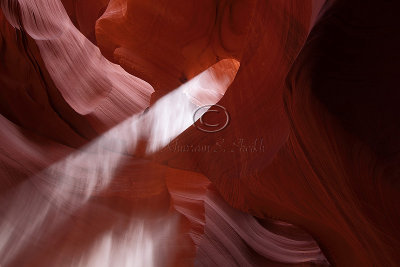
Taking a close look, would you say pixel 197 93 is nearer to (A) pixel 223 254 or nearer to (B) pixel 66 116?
(B) pixel 66 116

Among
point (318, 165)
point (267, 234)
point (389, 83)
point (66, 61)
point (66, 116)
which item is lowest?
point (267, 234)

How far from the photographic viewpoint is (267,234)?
1.66 meters

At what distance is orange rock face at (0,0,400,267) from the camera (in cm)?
97

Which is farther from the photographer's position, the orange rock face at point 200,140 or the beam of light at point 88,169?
the beam of light at point 88,169

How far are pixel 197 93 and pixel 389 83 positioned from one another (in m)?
1.13

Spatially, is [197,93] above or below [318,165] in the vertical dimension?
below

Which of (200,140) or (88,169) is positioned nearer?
(88,169)

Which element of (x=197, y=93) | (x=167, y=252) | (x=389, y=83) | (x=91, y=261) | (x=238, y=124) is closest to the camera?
(x=389, y=83)

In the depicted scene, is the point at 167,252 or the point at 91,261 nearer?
the point at 91,261

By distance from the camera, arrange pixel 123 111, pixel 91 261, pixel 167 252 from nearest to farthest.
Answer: pixel 91 261 → pixel 167 252 → pixel 123 111

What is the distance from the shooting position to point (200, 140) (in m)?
1.67

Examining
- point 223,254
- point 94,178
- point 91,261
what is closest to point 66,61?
point 94,178

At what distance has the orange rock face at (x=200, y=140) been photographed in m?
0.97

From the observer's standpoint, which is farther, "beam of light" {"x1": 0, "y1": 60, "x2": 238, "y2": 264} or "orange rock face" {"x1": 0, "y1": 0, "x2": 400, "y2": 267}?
"beam of light" {"x1": 0, "y1": 60, "x2": 238, "y2": 264}
